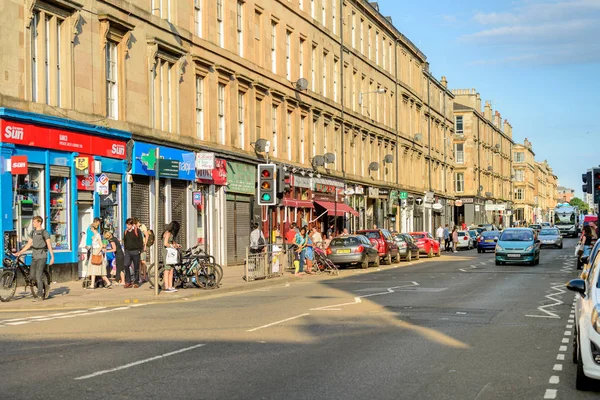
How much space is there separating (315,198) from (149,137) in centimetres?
1937

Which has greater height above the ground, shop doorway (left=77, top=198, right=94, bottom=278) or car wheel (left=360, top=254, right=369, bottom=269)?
shop doorway (left=77, top=198, right=94, bottom=278)

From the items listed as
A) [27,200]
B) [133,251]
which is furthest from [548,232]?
[27,200]

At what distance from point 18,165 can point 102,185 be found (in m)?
4.18

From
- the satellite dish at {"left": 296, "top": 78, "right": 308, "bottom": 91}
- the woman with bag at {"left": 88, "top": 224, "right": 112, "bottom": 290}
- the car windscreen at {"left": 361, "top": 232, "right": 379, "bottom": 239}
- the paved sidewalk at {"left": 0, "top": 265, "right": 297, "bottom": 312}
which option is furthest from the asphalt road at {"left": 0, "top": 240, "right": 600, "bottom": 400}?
the satellite dish at {"left": 296, "top": 78, "right": 308, "bottom": 91}

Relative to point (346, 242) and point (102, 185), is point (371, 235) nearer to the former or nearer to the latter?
point (346, 242)

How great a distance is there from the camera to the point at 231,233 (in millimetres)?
36406

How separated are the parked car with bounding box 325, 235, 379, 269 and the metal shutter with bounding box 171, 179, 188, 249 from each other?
591 cm

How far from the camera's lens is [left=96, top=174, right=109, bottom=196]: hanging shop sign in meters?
25.9

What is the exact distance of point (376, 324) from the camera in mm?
14648

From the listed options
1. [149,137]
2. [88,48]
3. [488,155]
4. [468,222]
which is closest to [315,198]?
[149,137]

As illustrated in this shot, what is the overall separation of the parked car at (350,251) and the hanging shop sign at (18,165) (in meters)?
15.0

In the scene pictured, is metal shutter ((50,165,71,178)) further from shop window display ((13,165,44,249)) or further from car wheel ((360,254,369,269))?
car wheel ((360,254,369,269))

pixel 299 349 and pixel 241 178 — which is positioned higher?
pixel 241 178

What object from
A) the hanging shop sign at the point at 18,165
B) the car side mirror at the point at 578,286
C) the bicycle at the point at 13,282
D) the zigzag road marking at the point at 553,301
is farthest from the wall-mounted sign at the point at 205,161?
the car side mirror at the point at 578,286
